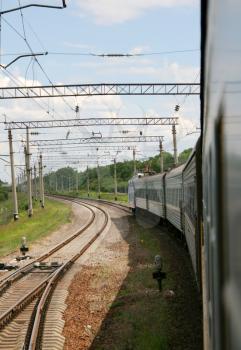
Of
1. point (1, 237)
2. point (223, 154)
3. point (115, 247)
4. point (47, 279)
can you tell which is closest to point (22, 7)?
point (47, 279)

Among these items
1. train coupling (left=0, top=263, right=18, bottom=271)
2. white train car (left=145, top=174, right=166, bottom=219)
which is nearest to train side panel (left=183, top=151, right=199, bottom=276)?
train coupling (left=0, top=263, right=18, bottom=271)

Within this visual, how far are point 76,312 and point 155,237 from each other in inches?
544

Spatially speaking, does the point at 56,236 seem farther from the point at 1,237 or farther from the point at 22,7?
the point at 22,7

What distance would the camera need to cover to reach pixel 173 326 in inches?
418

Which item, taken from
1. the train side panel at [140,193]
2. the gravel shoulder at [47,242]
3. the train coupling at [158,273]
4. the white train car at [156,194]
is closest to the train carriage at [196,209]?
the train coupling at [158,273]

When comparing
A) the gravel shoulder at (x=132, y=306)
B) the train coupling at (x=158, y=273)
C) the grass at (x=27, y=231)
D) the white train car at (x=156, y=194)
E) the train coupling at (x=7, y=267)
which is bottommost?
the grass at (x=27, y=231)

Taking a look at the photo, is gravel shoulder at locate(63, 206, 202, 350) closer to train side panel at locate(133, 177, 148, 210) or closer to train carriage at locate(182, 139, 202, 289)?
train carriage at locate(182, 139, 202, 289)

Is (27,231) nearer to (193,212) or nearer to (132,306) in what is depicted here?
(132,306)

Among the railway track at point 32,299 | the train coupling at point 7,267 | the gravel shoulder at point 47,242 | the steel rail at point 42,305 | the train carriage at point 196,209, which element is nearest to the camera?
the train carriage at point 196,209

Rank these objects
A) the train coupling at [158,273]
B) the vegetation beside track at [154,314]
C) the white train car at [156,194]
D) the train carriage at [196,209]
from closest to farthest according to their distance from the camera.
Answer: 1. the train carriage at [196,209]
2. the vegetation beside track at [154,314]
3. the train coupling at [158,273]
4. the white train car at [156,194]

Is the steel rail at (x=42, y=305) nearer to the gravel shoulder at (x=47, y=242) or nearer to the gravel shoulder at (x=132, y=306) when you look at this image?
the gravel shoulder at (x=132, y=306)

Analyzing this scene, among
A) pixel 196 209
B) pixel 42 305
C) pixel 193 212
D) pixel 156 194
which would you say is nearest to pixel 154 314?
pixel 42 305

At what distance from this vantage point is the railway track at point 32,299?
10461mm

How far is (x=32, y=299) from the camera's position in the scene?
13.9 m
